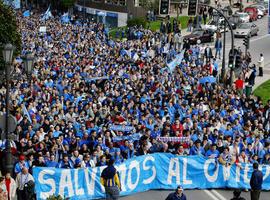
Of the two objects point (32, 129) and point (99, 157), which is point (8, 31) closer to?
point (32, 129)

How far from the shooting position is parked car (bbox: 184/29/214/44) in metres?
50.0

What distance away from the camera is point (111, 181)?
17.4m

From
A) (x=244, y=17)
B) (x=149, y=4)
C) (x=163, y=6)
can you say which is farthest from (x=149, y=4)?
(x=163, y=6)

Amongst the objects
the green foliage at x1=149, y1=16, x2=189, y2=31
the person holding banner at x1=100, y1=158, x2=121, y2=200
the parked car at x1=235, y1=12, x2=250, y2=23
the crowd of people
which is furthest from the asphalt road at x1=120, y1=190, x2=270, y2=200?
the parked car at x1=235, y1=12, x2=250, y2=23

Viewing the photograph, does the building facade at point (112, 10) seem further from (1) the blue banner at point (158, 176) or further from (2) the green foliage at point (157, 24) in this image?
(1) the blue banner at point (158, 176)

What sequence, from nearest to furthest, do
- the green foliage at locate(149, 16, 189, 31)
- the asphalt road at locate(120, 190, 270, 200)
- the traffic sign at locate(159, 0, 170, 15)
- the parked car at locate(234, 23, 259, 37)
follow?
the asphalt road at locate(120, 190, 270, 200), the traffic sign at locate(159, 0, 170, 15), the parked car at locate(234, 23, 259, 37), the green foliage at locate(149, 16, 189, 31)

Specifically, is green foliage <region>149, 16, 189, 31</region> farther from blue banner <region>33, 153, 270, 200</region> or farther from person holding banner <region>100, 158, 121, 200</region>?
person holding banner <region>100, 158, 121, 200</region>

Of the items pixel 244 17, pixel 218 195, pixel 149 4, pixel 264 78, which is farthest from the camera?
pixel 149 4

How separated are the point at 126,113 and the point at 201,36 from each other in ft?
91.5

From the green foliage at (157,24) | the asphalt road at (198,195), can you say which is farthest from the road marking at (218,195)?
the green foliage at (157,24)

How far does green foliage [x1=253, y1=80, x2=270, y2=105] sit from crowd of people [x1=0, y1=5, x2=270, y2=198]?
1186 mm

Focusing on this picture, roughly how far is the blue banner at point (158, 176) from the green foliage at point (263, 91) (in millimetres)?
14595

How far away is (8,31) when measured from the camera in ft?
109

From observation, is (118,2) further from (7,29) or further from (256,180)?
(256,180)
